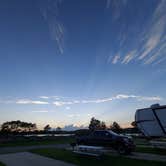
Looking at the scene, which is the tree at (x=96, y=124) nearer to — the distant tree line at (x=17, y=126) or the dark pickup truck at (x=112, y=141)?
the distant tree line at (x=17, y=126)

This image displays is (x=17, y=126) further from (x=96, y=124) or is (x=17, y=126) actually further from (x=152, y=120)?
(x=152, y=120)

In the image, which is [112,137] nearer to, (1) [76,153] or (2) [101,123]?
(1) [76,153]

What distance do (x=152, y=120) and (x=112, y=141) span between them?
12.2 ft

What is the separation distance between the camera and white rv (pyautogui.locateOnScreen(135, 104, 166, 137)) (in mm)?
15656

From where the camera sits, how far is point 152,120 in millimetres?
16844

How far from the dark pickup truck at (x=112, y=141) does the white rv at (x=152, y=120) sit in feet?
7.99

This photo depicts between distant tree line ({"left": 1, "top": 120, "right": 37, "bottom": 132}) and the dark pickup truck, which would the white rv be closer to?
the dark pickup truck

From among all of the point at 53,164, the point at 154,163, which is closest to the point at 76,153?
the point at 53,164

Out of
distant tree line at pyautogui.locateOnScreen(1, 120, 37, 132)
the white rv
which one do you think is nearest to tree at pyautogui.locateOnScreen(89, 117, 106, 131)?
distant tree line at pyautogui.locateOnScreen(1, 120, 37, 132)

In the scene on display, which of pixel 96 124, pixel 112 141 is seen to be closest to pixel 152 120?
pixel 112 141

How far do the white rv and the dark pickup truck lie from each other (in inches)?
95.9

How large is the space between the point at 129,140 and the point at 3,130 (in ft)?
239

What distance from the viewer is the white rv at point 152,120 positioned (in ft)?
51.4

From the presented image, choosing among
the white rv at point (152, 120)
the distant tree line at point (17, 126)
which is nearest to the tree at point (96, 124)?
the distant tree line at point (17, 126)
